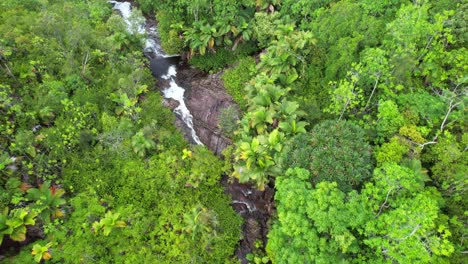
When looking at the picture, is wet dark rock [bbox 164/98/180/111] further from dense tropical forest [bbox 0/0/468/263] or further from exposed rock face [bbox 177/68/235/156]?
exposed rock face [bbox 177/68/235/156]

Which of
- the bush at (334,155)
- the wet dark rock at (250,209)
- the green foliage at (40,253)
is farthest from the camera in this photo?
the wet dark rock at (250,209)

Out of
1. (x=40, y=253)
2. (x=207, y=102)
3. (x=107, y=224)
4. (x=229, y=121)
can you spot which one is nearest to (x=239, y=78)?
(x=207, y=102)

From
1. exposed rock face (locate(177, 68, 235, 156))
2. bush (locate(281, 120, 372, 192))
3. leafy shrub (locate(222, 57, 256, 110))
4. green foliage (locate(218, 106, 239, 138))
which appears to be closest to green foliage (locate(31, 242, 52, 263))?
exposed rock face (locate(177, 68, 235, 156))

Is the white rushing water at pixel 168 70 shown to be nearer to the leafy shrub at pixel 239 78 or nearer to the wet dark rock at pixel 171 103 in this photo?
the wet dark rock at pixel 171 103

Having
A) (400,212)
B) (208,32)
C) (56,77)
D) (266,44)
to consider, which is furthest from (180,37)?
(400,212)

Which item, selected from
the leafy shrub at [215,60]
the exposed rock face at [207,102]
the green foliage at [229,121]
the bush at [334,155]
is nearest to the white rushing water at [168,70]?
the exposed rock face at [207,102]

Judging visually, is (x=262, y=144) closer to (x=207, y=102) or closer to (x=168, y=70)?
(x=207, y=102)

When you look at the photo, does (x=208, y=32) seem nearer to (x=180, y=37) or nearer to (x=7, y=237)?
(x=180, y=37)
